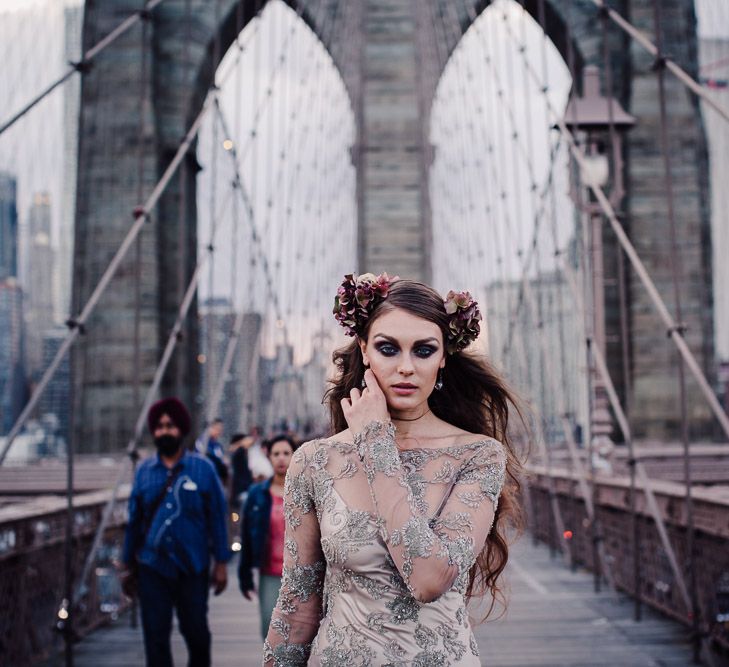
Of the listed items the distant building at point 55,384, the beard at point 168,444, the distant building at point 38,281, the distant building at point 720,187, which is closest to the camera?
the beard at point 168,444

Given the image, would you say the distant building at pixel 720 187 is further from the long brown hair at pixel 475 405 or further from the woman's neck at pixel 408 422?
the woman's neck at pixel 408 422

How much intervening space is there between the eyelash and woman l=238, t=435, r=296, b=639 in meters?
1.88

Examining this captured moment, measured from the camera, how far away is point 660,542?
15.3ft

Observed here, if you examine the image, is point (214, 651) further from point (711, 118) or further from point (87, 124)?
point (711, 118)

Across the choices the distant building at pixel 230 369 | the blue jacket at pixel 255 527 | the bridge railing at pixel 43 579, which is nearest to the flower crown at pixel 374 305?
the blue jacket at pixel 255 527

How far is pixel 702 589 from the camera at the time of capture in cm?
407

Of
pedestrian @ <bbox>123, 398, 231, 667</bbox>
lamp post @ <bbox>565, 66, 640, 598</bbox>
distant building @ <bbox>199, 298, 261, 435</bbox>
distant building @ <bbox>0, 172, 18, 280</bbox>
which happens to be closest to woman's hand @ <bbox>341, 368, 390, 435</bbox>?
pedestrian @ <bbox>123, 398, 231, 667</bbox>

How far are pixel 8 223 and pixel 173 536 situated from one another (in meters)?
11.3

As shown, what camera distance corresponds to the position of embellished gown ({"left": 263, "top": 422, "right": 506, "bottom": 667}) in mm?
1171

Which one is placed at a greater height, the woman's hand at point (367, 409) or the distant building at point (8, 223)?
the distant building at point (8, 223)

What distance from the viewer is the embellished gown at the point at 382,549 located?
117 centimetres

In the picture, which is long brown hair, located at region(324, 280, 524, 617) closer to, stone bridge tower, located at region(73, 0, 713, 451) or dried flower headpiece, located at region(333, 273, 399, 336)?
dried flower headpiece, located at region(333, 273, 399, 336)

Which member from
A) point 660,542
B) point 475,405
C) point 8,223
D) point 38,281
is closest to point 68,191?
point 38,281

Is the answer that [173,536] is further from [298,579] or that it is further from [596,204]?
[596,204]
